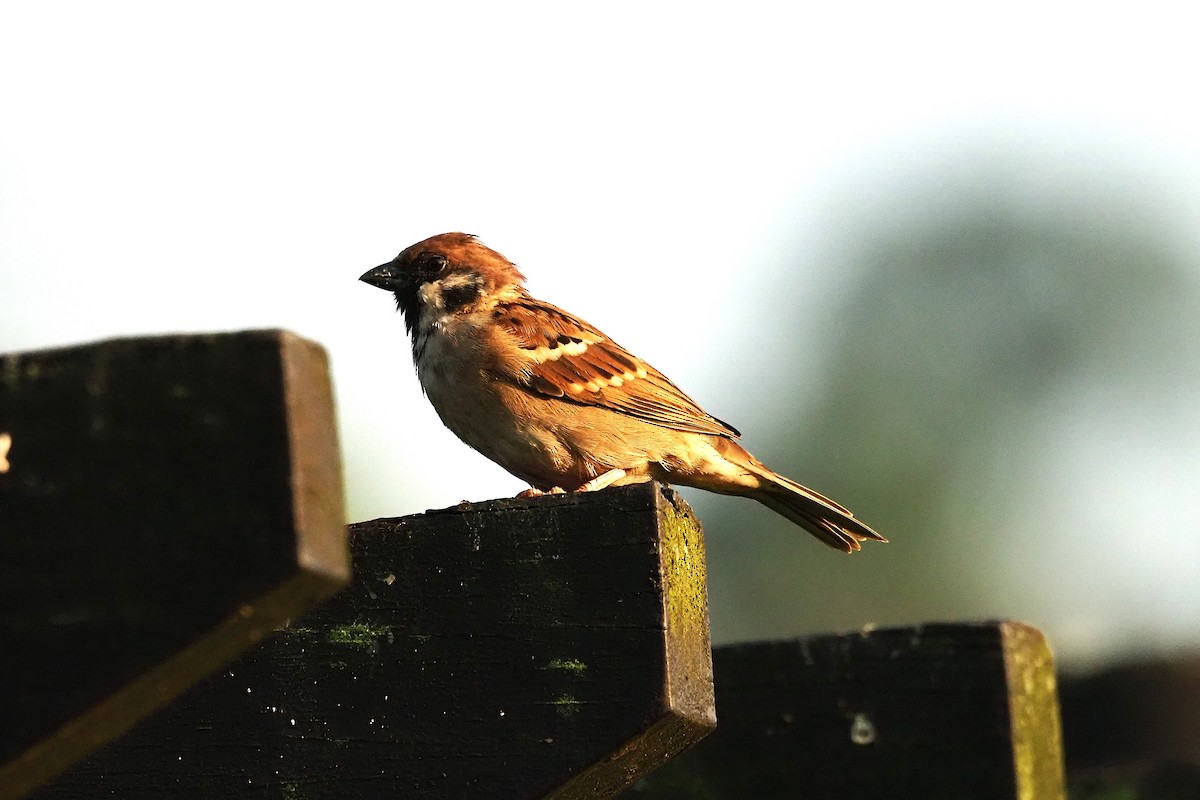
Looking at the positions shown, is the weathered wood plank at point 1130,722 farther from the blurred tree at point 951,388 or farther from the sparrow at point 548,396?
the blurred tree at point 951,388

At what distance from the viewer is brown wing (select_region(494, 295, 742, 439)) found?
503 centimetres

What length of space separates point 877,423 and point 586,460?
869 inches

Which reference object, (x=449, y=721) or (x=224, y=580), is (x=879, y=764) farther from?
(x=224, y=580)

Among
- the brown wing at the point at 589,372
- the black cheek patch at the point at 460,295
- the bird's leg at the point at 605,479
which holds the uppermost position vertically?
the black cheek patch at the point at 460,295

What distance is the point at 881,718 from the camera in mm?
2895

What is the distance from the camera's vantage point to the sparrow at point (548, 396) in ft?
15.9

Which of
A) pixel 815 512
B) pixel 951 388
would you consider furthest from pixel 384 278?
pixel 951 388

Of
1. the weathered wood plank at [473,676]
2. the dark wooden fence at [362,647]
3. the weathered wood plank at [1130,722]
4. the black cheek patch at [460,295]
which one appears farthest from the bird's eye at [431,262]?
the weathered wood plank at [473,676]

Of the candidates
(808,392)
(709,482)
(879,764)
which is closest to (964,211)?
(808,392)

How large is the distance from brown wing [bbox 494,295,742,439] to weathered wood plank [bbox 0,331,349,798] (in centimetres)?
366

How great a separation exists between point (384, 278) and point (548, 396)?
102 cm

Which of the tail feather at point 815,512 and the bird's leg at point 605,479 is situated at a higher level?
the bird's leg at point 605,479

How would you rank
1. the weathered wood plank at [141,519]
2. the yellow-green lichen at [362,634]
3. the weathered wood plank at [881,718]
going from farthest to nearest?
the weathered wood plank at [881,718]
the yellow-green lichen at [362,634]
the weathered wood plank at [141,519]

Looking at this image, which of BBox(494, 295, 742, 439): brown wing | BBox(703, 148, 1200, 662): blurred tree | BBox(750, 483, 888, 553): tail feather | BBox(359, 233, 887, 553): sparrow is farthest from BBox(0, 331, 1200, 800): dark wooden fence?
BBox(703, 148, 1200, 662): blurred tree
